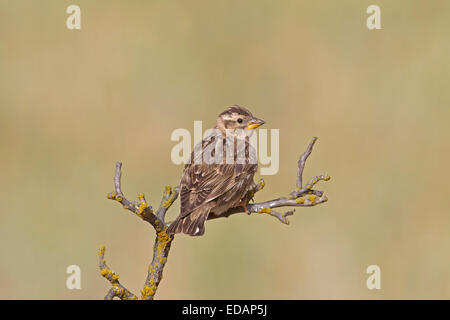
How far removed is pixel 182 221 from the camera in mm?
4922

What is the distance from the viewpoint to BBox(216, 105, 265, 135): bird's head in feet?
21.1

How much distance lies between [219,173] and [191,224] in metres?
0.88

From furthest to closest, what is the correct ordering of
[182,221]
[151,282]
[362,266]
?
→ 1. [362,266]
2. [182,221]
3. [151,282]

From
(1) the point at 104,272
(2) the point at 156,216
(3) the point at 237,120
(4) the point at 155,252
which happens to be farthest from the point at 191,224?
(3) the point at 237,120

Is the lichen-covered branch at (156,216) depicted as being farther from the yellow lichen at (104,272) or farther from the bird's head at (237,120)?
the bird's head at (237,120)

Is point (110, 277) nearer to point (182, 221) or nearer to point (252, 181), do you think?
point (182, 221)

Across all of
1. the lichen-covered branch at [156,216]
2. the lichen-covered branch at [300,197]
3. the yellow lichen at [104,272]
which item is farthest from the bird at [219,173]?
the yellow lichen at [104,272]

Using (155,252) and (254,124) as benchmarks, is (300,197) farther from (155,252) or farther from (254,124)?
(254,124)

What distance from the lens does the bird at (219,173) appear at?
205 inches

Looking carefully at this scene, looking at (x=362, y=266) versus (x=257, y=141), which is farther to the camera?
(x=362, y=266)

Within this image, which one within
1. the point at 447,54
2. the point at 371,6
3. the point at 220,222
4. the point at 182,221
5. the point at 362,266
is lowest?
the point at 362,266

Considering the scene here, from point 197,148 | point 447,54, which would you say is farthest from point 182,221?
point 447,54

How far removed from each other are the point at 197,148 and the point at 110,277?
8.03 ft

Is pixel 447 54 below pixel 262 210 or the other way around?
the other way around
